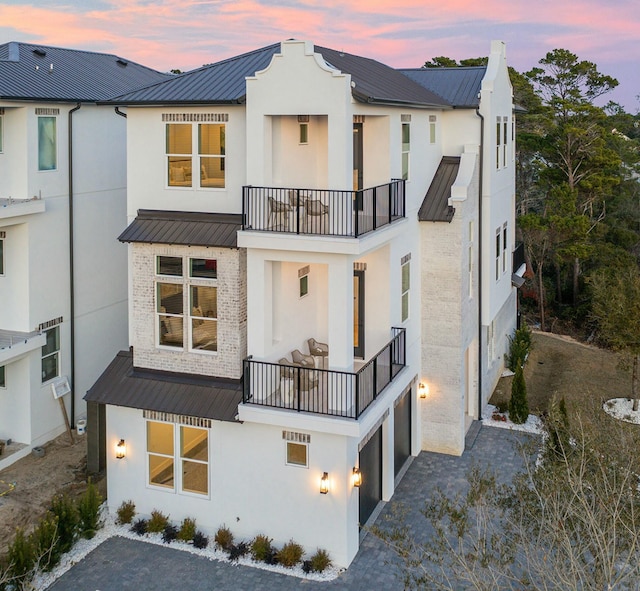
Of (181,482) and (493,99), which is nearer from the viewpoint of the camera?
(181,482)

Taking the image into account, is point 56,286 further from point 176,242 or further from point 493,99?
point 493,99

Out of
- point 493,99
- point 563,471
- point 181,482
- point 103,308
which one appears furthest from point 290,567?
point 493,99

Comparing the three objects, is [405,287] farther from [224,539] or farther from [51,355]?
[51,355]

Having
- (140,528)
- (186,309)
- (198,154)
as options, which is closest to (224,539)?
(140,528)

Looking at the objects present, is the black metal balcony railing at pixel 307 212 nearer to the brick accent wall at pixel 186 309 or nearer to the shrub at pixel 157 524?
the brick accent wall at pixel 186 309

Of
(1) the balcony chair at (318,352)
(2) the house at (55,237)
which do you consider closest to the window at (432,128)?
(1) the balcony chair at (318,352)

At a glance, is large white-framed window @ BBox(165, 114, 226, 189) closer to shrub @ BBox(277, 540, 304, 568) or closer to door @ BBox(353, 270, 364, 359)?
door @ BBox(353, 270, 364, 359)

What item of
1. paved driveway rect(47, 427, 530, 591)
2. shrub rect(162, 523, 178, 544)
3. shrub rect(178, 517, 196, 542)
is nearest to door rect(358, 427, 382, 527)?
paved driveway rect(47, 427, 530, 591)
